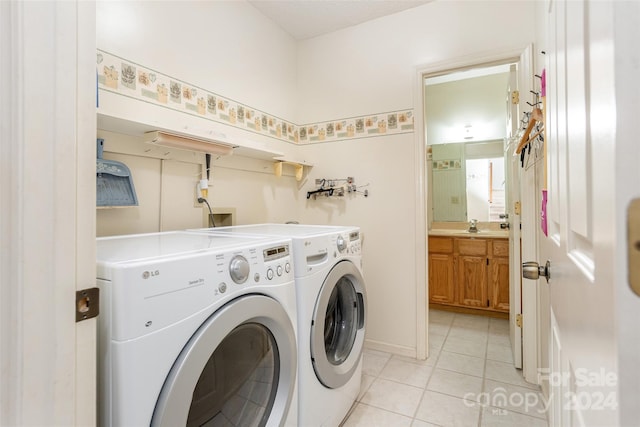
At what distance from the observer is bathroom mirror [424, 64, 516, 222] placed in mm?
3455

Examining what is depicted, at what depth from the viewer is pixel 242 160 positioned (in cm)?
207

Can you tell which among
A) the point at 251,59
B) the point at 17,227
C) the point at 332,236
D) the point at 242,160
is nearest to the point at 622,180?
the point at 17,227

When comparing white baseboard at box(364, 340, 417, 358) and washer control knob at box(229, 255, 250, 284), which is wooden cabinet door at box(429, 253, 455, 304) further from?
washer control knob at box(229, 255, 250, 284)

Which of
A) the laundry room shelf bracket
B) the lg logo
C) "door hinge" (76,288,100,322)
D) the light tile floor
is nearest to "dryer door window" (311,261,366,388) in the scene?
the light tile floor

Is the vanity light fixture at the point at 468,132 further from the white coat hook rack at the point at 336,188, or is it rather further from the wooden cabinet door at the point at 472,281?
the white coat hook rack at the point at 336,188

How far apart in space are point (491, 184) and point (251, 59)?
2.93m

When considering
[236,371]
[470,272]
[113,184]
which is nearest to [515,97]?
[470,272]

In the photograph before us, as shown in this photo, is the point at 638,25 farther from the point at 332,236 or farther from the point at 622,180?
the point at 332,236

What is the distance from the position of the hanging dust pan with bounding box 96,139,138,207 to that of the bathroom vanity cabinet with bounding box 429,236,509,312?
9.15 ft

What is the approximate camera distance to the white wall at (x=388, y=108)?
2.13 m

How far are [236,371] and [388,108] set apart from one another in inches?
81.2

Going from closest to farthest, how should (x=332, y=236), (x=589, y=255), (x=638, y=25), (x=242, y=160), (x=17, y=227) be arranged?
(x=638, y=25)
(x=589, y=255)
(x=17, y=227)
(x=332, y=236)
(x=242, y=160)

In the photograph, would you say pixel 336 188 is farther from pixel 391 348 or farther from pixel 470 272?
pixel 470 272

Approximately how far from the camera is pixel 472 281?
306cm
